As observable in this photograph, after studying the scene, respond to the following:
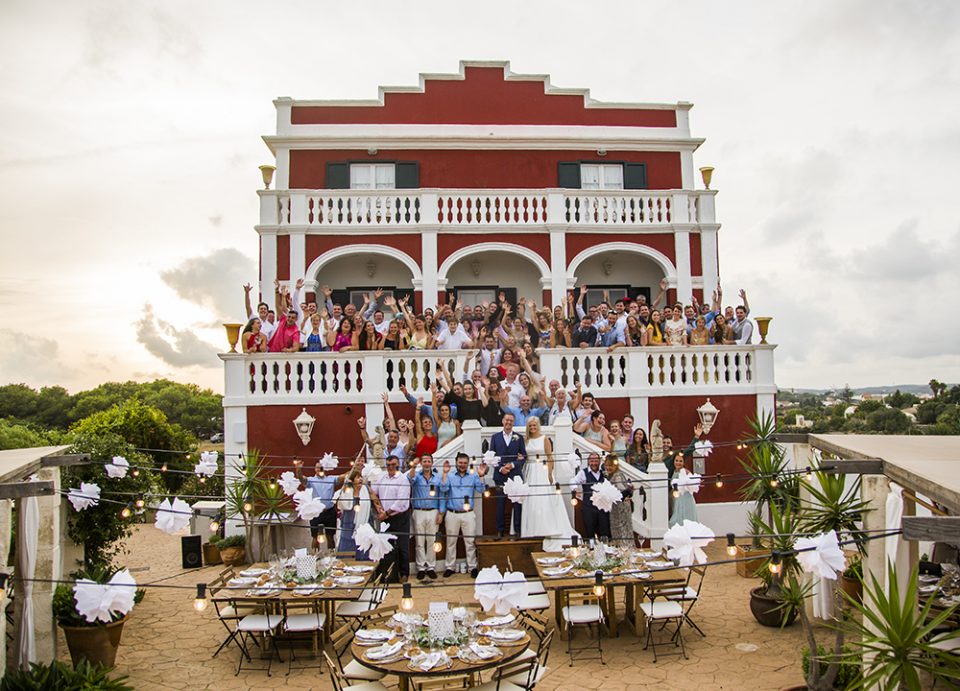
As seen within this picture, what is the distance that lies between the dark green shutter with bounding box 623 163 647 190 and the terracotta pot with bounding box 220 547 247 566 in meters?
12.9

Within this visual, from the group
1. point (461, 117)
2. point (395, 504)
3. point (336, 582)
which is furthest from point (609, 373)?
point (461, 117)

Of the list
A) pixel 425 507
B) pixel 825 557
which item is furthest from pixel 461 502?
pixel 825 557

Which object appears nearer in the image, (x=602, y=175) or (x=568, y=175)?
(x=568, y=175)

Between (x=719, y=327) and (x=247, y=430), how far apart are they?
31.6 feet

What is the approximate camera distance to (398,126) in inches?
793

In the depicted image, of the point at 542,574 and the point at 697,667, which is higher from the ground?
the point at 542,574

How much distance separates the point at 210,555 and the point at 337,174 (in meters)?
9.93

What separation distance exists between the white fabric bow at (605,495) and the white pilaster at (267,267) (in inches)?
404

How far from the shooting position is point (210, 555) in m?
14.8

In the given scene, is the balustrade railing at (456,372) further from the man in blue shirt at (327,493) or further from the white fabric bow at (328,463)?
the man in blue shirt at (327,493)

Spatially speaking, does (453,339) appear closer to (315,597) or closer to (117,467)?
(117,467)

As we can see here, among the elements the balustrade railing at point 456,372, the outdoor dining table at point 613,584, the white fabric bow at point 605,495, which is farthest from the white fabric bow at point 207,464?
the white fabric bow at point 605,495

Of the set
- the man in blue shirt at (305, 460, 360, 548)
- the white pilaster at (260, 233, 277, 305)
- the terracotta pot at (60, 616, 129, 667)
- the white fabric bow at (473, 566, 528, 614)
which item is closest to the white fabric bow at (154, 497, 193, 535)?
the terracotta pot at (60, 616, 129, 667)

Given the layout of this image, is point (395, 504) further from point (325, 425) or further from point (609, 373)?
point (609, 373)
